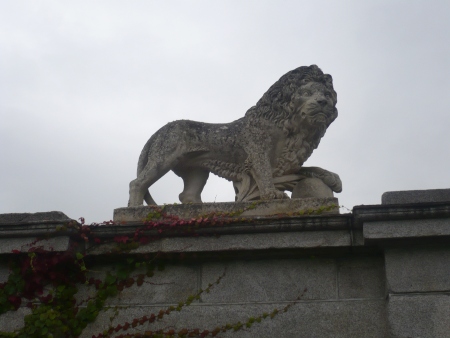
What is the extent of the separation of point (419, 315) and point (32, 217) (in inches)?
170

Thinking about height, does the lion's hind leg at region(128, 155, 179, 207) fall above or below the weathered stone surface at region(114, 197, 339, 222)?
above

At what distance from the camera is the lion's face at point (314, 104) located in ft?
23.9

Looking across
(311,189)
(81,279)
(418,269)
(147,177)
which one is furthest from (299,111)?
(81,279)

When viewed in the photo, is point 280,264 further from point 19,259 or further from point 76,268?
point 19,259

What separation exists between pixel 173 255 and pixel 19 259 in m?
1.75

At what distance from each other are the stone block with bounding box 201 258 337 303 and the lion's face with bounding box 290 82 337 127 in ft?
6.17

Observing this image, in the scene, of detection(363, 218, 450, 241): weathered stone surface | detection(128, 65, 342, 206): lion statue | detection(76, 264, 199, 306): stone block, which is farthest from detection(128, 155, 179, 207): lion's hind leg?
detection(363, 218, 450, 241): weathered stone surface

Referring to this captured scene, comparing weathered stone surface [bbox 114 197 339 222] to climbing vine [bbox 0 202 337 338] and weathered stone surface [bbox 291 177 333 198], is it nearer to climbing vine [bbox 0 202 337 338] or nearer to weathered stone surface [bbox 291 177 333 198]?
climbing vine [bbox 0 202 337 338]

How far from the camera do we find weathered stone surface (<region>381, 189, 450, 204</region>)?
241 inches

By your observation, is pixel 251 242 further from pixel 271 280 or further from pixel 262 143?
pixel 262 143

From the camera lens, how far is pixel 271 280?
6.34 meters

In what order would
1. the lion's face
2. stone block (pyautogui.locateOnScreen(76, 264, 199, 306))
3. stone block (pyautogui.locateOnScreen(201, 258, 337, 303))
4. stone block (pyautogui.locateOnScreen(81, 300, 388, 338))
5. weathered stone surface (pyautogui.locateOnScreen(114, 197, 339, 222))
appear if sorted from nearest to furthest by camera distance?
1. stone block (pyautogui.locateOnScreen(81, 300, 388, 338))
2. stone block (pyautogui.locateOnScreen(201, 258, 337, 303))
3. stone block (pyautogui.locateOnScreen(76, 264, 199, 306))
4. weathered stone surface (pyautogui.locateOnScreen(114, 197, 339, 222))
5. the lion's face

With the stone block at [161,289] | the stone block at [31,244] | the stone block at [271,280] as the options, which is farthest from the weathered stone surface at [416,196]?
the stone block at [31,244]

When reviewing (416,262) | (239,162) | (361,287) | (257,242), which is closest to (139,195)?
(239,162)
